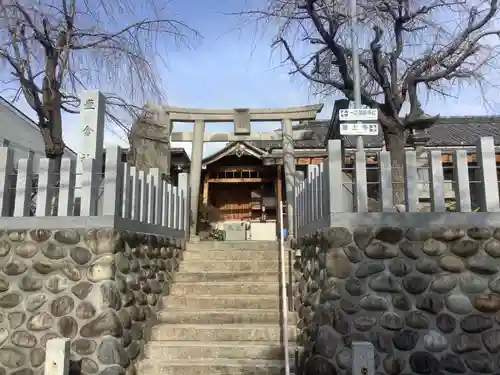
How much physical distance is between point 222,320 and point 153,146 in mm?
5459

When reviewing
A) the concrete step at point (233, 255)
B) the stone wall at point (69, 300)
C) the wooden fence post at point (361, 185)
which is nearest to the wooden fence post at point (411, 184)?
the wooden fence post at point (361, 185)

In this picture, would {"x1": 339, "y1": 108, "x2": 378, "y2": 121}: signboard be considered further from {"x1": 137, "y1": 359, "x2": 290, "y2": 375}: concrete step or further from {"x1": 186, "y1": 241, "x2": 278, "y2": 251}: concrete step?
{"x1": 137, "y1": 359, "x2": 290, "y2": 375}: concrete step

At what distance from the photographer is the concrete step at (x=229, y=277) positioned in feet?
22.2

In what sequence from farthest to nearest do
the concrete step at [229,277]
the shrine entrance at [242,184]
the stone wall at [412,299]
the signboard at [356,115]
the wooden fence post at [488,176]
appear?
the shrine entrance at [242,184]
the concrete step at [229,277]
the signboard at [356,115]
the wooden fence post at [488,176]
the stone wall at [412,299]

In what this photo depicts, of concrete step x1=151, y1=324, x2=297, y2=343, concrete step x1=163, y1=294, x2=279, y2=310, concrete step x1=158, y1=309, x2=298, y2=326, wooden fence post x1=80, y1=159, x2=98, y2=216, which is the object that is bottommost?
concrete step x1=151, y1=324, x2=297, y2=343

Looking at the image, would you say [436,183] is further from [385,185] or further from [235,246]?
[235,246]

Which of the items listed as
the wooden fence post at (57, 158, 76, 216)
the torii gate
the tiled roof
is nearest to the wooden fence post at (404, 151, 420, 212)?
the wooden fence post at (57, 158, 76, 216)

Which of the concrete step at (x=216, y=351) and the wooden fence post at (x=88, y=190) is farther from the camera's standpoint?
the concrete step at (x=216, y=351)

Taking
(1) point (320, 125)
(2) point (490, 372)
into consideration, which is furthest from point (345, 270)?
(1) point (320, 125)

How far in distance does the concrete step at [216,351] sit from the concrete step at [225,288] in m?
1.08

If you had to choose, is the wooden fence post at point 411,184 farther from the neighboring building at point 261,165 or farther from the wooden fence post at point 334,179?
the neighboring building at point 261,165

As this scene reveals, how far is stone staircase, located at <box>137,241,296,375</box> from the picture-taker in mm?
5238

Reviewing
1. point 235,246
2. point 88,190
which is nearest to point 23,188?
point 88,190

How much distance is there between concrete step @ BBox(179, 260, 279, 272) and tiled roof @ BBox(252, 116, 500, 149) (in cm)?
636
